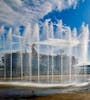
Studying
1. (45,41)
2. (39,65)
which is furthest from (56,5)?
(39,65)

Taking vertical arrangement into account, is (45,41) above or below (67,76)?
above

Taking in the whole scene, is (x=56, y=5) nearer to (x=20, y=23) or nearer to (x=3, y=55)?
(x=20, y=23)

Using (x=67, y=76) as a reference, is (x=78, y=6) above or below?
above

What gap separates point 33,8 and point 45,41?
360mm

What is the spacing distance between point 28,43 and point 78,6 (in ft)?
2.12

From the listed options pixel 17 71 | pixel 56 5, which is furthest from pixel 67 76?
pixel 56 5

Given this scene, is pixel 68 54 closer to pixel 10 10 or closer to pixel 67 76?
pixel 67 76

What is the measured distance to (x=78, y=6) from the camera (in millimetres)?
3674

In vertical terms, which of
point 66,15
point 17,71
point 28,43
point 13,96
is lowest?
point 13,96

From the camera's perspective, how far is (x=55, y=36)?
3.62m

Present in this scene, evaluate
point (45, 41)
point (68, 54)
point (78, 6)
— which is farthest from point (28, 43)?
point (78, 6)

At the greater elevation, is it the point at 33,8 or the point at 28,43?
the point at 33,8

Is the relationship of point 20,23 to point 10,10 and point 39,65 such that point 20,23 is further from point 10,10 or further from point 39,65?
point 39,65

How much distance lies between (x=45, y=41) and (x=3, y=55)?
1.46 ft
